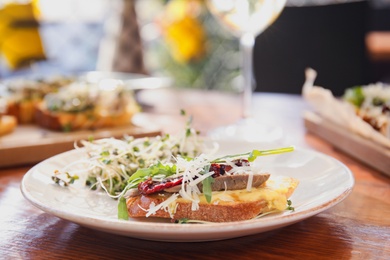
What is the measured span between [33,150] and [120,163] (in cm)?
43

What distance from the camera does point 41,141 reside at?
5.12ft

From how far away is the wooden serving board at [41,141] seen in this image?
4.88 ft

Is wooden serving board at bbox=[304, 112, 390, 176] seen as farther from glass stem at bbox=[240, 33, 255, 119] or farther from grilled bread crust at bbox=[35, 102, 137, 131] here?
grilled bread crust at bbox=[35, 102, 137, 131]

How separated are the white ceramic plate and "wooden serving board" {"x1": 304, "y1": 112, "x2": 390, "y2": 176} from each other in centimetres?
24

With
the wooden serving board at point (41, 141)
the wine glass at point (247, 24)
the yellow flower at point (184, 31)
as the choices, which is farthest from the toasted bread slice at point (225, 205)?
the yellow flower at point (184, 31)

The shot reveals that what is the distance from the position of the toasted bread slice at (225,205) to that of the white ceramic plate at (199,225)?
25 mm

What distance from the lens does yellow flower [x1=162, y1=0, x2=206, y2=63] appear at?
5953 mm

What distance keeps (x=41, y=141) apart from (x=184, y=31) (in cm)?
459

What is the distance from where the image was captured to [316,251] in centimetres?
87

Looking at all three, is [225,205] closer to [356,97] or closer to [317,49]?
[356,97]

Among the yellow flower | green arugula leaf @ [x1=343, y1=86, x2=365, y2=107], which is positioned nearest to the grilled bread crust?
green arugula leaf @ [x1=343, y1=86, x2=365, y2=107]

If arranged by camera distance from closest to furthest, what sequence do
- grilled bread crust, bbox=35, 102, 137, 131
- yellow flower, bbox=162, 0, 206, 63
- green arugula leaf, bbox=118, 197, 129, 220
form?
green arugula leaf, bbox=118, 197, 129, 220, grilled bread crust, bbox=35, 102, 137, 131, yellow flower, bbox=162, 0, 206, 63

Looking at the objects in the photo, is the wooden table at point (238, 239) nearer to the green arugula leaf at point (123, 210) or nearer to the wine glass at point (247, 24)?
the green arugula leaf at point (123, 210)

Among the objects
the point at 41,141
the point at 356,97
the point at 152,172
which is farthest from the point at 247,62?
the point at 152,172
